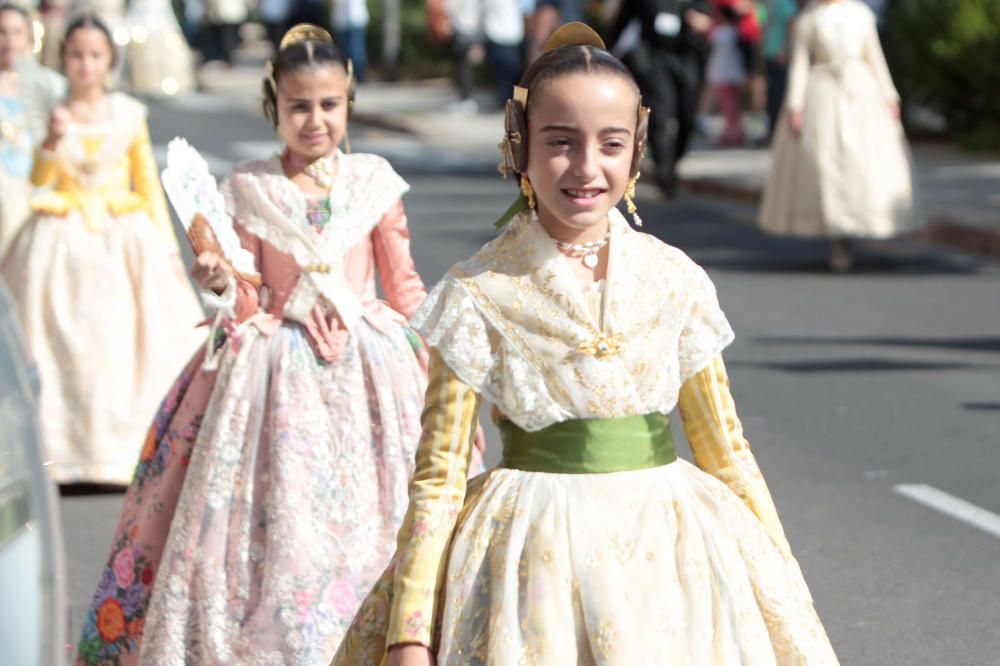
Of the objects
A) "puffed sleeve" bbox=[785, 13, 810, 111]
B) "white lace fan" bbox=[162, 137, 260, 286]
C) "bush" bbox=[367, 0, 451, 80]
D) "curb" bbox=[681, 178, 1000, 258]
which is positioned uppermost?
"white lace fan" bbox=[162, 137, 260, 286]

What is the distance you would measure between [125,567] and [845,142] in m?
9.71

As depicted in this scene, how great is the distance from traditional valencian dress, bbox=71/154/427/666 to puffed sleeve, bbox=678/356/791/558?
1743 millimetres

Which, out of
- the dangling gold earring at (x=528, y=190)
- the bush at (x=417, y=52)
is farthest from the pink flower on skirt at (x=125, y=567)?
the bush at (x=417, y=52)

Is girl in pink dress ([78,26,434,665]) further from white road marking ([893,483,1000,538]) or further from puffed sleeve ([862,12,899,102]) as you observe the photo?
puffed sleeve ([862,12,899,102])

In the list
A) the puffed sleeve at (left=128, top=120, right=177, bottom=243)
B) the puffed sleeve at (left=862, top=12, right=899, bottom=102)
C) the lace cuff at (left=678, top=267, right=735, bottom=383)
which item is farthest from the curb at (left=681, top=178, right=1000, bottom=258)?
the lace cuff at (left=678, top=267, right=735, bottom=383)

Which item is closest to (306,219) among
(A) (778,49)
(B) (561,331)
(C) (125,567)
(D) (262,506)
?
(D) (262,506)

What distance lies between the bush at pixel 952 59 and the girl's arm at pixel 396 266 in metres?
15.5

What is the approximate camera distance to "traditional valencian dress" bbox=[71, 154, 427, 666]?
5336 millimetres

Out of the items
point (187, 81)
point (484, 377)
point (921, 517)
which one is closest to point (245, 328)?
point (484, 377)

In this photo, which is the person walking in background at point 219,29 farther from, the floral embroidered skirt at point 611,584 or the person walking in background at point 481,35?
the floral embroidered skirt at point 611,584

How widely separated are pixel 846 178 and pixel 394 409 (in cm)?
939

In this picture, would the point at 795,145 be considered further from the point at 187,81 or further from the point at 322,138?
the point at 187,81

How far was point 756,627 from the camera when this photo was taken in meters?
3.60

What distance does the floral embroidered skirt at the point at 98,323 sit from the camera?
8.66 m
